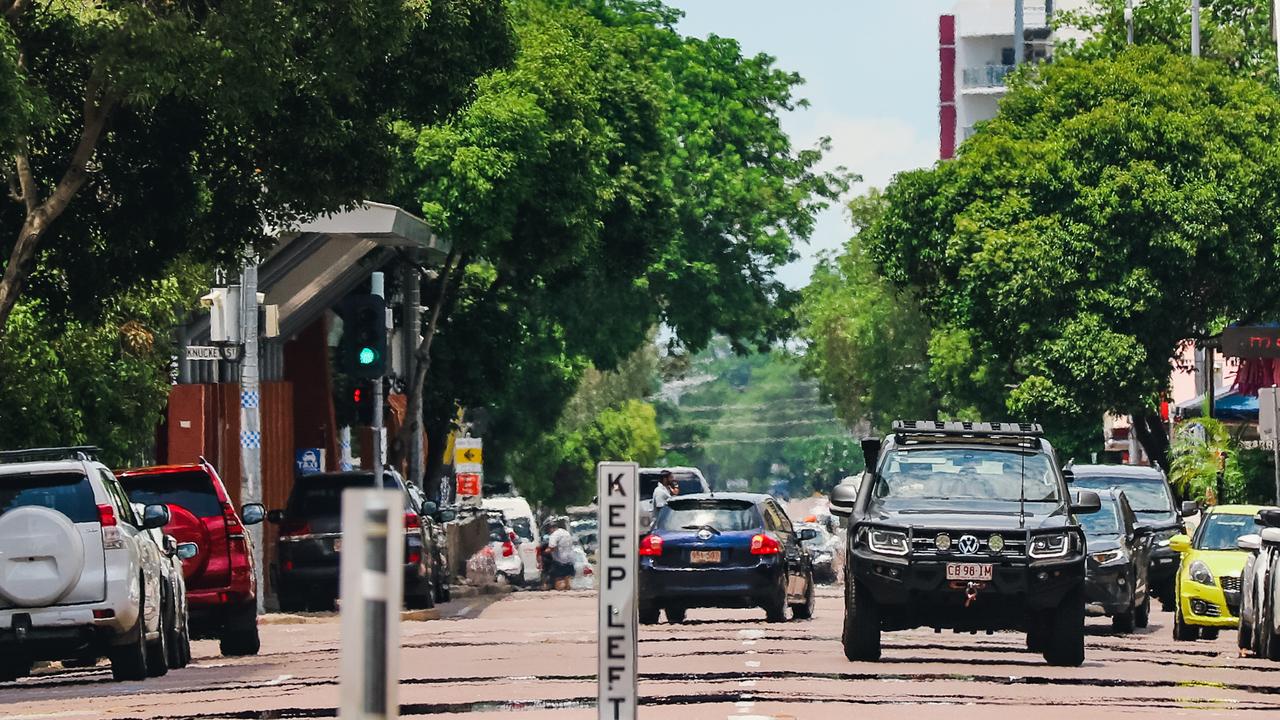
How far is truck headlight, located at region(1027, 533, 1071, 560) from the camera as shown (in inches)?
784

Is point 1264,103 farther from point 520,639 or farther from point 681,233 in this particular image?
point 520,639

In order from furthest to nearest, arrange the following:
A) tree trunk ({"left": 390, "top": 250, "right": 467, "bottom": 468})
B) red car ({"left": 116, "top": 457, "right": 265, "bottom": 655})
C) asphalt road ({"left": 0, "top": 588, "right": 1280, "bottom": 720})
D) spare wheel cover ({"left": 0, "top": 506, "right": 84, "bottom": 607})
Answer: tree trunk ({"left": 390, "top": 250, "right": 467, "bottom": 468}) < red car ({"left": 116, "top": 457, "right": 265, "bottom": 655}) < spare wheel cover ({"left": 0, "top": 506, "right": 84, "bottom": 607}) < asphalt road ({"left": 0, "top": 588, "right": 1280, "bottom": 720})

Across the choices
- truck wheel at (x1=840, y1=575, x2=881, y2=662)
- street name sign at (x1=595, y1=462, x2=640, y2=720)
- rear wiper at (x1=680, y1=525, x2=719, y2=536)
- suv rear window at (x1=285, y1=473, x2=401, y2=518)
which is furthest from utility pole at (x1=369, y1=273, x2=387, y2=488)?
street name sign at (x1=595, y1=462, x2=640, y2=720)

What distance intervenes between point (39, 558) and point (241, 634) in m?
5.38

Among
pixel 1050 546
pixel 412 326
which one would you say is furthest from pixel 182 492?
pixel 412 326

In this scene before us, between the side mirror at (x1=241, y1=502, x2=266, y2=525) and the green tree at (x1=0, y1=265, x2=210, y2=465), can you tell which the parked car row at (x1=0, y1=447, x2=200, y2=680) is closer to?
the green tree at (x1=0, y1=265, x2=210, y2=465)

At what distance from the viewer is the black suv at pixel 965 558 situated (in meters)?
19.8

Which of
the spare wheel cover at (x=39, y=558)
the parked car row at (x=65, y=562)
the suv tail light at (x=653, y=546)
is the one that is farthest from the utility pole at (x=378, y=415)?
the spare wheel cover at (x=39, y=558)

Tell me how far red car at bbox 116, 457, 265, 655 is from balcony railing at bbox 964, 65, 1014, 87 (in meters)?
107

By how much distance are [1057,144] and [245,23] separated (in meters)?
31.6

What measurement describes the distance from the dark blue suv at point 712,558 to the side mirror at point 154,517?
735cm

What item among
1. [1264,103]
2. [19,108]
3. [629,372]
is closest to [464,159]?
[1264,103]

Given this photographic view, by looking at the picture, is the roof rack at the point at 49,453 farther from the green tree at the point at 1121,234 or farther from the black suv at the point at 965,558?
the green tree at the point at 1121,234

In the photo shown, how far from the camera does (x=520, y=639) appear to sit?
2562 centimetres
